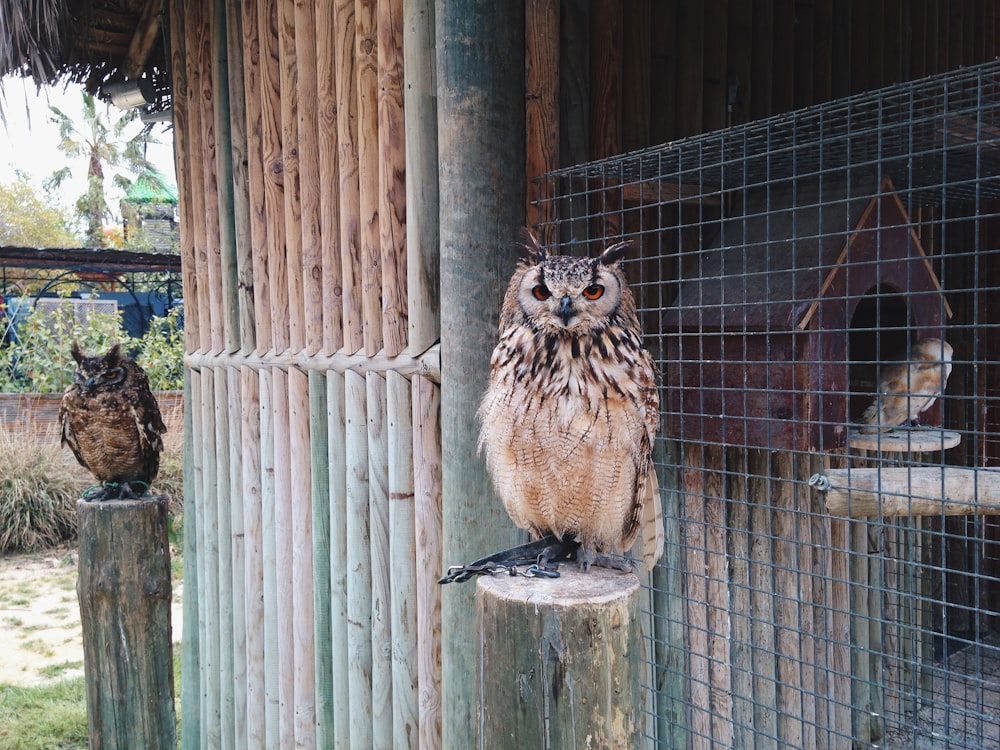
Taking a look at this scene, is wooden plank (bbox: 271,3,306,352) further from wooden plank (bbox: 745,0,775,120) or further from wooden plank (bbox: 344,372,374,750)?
wooden plank (bbox: 745,0,775,120)

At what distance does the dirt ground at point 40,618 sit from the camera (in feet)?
19.2

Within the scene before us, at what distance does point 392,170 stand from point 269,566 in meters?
1.88

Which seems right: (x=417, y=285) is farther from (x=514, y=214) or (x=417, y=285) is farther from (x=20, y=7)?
(x=20, y=7)

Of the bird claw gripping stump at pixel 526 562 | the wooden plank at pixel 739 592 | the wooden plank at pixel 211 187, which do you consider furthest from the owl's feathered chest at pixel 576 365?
the wooden plank at pixel 211 187

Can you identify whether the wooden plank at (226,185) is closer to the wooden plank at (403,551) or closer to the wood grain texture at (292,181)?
the wood grain texture at (292,181)

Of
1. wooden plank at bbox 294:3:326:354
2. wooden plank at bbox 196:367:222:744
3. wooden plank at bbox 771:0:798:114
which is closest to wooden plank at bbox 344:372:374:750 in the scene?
wooden plank at bbox 294:3:326:354

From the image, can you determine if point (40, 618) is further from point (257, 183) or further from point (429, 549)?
point (429, 549)

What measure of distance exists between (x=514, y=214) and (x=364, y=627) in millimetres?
1603

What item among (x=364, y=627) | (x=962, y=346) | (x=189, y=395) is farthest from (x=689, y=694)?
(x=189, y=395)

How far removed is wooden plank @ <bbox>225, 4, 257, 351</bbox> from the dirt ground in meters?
3.47

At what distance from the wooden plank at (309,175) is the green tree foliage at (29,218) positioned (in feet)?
95.3

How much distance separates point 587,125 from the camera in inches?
110

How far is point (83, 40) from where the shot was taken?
4555mm

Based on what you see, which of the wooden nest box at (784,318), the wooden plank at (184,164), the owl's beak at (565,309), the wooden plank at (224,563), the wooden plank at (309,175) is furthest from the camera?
the wooden plank at (184,164)
